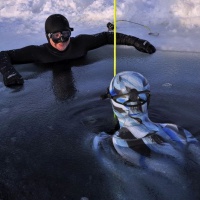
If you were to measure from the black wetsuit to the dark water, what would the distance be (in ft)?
0.48

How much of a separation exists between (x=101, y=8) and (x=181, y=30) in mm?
2856

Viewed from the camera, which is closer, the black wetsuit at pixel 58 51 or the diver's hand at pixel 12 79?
the diver's hand at pixel 12 79

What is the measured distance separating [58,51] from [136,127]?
269 centimetres

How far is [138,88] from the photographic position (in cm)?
215

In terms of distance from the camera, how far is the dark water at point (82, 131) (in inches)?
79.8

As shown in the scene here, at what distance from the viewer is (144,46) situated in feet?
16.1

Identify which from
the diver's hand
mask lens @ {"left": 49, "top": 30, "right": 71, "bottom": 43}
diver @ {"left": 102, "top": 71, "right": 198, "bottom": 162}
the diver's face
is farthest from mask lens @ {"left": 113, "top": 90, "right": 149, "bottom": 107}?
the diver's face

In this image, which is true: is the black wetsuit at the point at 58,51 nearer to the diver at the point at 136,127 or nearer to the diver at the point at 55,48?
the diver at the point at 55,48

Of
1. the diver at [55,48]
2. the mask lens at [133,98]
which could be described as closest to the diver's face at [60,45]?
the diver at [55,48]

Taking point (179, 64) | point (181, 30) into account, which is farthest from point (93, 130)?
point (181, 30)

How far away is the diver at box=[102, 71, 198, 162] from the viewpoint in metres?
2.15

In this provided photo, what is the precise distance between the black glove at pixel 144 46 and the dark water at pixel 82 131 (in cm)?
22

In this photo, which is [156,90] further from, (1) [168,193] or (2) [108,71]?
(1) [168,193]

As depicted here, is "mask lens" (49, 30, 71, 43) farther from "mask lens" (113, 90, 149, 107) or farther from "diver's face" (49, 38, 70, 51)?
"mask lens" (113, 90, 149, 107)
